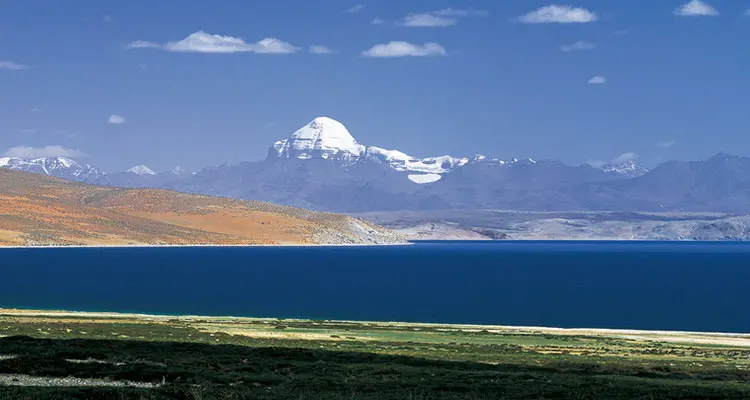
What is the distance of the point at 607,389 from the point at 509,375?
610 cm

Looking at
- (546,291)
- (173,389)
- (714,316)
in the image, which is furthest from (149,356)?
(546,291)

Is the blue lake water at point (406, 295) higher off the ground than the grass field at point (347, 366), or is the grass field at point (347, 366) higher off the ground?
the grass field at point (347, 366)

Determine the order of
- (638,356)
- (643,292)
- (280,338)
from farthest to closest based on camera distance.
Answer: (643,292) → (280,338) → (638,356)

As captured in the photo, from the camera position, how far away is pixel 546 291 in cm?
15225

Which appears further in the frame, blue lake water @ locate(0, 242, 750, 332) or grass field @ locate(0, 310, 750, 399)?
blue lake water @ locate(0, 242, 750, 332)

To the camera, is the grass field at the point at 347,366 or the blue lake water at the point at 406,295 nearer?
the grass field at the point at 347,366

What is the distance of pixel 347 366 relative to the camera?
45.1 metres

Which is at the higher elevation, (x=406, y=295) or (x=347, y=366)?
(x=347, y=366)

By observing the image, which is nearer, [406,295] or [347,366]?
[347,366]

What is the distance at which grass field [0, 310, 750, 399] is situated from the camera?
34.8 meters

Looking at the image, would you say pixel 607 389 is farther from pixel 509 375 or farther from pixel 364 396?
pixel 364 396

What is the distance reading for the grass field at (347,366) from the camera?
34.8 meters

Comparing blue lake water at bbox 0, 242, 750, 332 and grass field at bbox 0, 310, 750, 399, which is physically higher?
grass field at bbox 0, 310, 750, 399

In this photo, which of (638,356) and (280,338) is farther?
(280,338)
